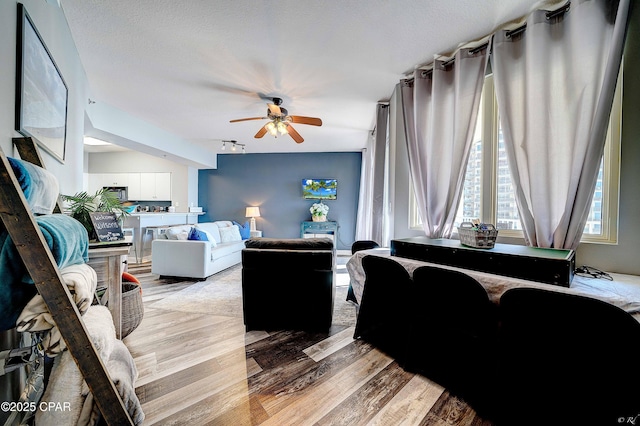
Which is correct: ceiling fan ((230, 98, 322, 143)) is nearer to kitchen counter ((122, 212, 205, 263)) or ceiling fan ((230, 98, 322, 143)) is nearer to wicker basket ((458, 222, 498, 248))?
wicker basket ((458, 222, 498, 248))

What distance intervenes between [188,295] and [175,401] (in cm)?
190

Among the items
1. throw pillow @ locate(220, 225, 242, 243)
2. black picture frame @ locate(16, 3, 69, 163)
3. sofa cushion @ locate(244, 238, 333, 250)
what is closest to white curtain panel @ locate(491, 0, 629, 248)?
sofa cushion @ locate(244, 238, 333, 250)

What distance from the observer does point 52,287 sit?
2.14 ft

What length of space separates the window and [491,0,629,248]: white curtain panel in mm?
183

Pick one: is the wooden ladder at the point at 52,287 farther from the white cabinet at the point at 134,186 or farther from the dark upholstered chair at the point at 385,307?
the white cabinet at the point at 134,186

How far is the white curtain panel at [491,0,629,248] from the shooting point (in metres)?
1.35

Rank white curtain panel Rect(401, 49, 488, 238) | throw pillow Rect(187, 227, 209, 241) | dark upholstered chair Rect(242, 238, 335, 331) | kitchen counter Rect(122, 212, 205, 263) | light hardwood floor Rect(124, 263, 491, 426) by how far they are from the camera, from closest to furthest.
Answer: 1. light hardwood floor Rect(124, 263, 491, 426)
2. white curtain panel Rect(401, 49, 488, 238)
3. dark upholstered chair Rect(242, 238, 335, 331)
4. throw pillow Rect(187, 227, 209, 241)
5. kitchen counter Rect(122, 212, 205, 263)

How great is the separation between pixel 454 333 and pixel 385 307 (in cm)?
49

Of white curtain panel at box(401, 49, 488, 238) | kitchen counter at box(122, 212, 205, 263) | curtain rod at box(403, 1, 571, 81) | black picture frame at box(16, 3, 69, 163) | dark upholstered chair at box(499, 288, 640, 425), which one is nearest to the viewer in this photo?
dark upholstered chair at box(499, 288, 640, 425)

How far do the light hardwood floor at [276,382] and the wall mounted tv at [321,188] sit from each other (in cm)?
418

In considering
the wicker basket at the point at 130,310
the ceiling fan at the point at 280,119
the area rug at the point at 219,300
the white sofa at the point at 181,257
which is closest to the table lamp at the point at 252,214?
the white sofa at the point at 181,257

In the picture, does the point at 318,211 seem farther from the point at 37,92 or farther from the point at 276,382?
the point at 37,92

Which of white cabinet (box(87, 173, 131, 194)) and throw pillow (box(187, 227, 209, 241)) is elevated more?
white cabinet (box(87, 173, 131, 194))

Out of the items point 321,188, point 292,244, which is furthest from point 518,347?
point 321,188
